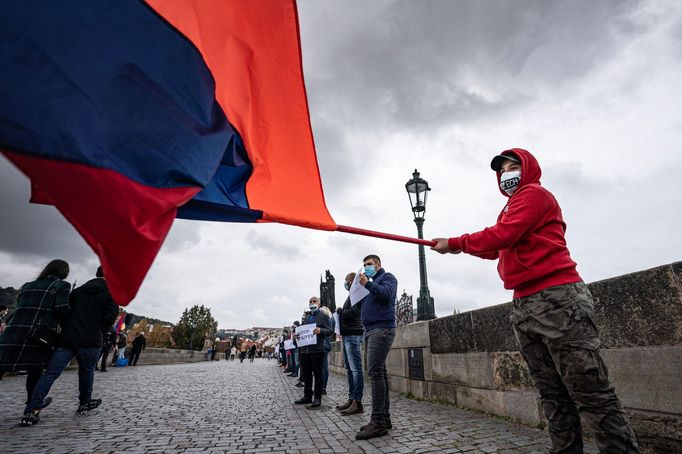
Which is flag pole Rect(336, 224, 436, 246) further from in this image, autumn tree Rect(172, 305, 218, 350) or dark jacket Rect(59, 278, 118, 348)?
autumn tree Rect(172, 305, 218, 350)

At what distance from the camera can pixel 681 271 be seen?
2.56 metres

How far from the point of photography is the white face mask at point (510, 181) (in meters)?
2.57

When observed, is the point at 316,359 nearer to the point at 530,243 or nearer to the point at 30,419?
the point at 30,419

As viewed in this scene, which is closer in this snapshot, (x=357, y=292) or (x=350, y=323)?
(x=357, y=292)

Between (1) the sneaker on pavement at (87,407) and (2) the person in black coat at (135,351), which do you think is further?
(2) the person in black coat at (135,351)

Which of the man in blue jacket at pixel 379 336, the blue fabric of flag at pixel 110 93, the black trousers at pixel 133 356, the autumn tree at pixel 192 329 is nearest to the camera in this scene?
the blue fabric of flag at pixel 110 93

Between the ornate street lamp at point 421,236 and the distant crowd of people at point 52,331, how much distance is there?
5.34 meters

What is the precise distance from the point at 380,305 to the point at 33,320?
4.42 metres

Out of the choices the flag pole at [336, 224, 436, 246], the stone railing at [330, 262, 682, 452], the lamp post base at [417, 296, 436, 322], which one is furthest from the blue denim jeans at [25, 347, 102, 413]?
the lamp post base at [417, 296, 436, 322]

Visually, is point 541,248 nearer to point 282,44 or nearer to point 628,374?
point 628,374

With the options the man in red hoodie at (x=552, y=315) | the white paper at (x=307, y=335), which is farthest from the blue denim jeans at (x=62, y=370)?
the man in red hoodie at (x=552, y=315)

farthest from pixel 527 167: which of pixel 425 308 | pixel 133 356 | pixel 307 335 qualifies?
pixel 133 356

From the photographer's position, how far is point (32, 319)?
456 centimetres

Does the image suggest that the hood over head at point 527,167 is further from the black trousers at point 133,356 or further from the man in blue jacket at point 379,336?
the black trousers at point 133,356
